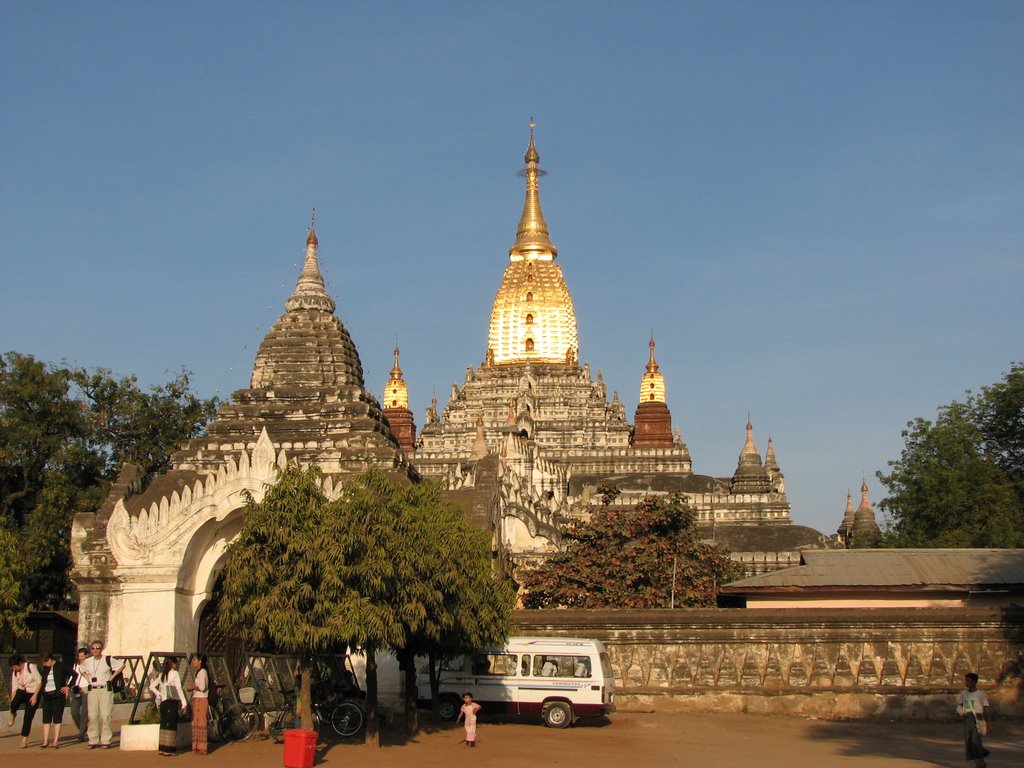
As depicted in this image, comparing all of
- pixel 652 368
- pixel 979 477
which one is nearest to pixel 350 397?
pixel 979 477

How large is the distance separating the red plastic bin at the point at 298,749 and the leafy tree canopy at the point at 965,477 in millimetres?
30989

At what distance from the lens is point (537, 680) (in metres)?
22.9

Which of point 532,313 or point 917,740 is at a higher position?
point 532,313

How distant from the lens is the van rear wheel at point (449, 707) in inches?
914

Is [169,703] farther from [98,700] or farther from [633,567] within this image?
[633,567]

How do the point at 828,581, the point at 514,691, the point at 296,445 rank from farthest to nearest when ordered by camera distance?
1. the point at 296,445
2. the point at 828,581
3. the point at 514,691

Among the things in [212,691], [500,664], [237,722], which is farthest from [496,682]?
[212,691]

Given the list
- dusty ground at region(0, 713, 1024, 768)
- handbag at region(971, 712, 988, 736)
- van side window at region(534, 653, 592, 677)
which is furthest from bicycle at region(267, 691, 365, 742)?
handbag at region(971, 712, 988, 736)

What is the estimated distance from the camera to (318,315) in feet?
115

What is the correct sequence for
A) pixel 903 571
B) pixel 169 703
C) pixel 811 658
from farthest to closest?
pixel 903 571, pixel 811 658, pixel 169 703

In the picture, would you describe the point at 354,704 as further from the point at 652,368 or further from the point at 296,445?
the point at 652,368

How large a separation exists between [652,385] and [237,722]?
60730 mm

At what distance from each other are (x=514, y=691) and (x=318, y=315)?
48.3 ft

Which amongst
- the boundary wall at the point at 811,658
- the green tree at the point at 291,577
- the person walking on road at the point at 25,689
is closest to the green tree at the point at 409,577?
the green tree at the point at 291,577
